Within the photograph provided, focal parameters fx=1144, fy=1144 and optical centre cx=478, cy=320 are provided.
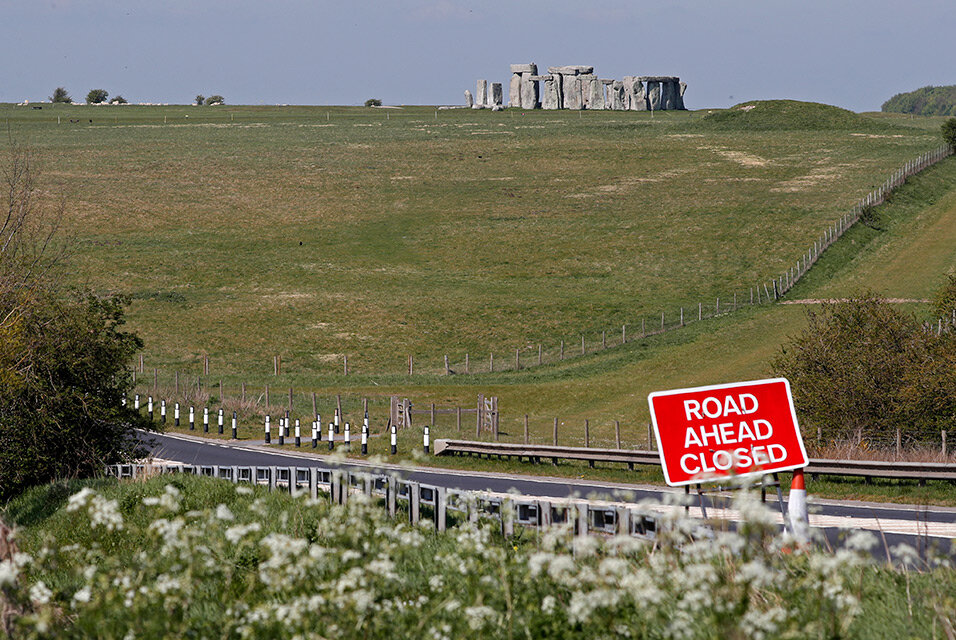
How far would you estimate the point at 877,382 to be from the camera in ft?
96.2

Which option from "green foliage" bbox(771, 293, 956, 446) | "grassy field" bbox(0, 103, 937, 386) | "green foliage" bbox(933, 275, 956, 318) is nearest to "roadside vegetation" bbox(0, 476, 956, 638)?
"green foliage" bbox(771, 293, 956, 446)

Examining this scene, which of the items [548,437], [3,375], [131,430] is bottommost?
[548,437]

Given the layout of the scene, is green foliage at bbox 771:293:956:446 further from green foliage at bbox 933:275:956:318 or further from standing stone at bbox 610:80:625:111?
standing stone at bbox 610:80:625:111

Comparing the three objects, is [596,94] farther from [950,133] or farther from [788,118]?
[950,133]

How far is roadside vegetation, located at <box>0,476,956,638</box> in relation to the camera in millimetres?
6887

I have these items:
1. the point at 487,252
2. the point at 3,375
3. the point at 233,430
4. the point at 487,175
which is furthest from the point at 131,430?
the point at 487,175

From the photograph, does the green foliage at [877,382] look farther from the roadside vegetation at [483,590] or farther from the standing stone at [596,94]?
the standing stone at [596,94]

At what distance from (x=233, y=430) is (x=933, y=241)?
49644mm

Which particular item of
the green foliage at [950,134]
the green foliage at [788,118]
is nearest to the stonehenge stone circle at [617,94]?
the green foliage at [788,118]

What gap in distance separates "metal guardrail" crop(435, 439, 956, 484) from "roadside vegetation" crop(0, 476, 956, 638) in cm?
1227

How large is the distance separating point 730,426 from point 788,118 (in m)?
129

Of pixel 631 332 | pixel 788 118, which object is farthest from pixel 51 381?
pixel 788 118

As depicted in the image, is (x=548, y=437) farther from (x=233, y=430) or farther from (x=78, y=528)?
(x=78, y=528)

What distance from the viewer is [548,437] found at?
124 ft
